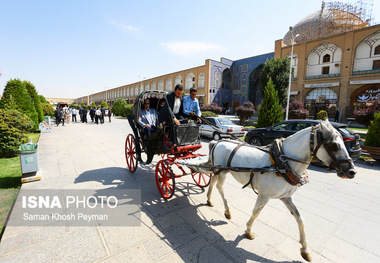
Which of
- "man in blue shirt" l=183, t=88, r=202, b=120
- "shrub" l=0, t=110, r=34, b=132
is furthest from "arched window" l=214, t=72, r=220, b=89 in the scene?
"man in blue shirt" l=183, t=88, r=202, b=120

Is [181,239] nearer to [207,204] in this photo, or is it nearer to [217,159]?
[207,204]

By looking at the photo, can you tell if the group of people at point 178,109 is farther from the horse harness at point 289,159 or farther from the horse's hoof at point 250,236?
the horse's hoof at point 250,236

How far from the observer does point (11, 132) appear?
6406 millimetres

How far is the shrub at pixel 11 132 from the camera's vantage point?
20.7 feet

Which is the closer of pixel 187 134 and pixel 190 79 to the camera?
pixel 187 134

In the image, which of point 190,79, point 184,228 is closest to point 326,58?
point 190,79

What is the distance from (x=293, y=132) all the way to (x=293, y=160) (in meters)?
5.79

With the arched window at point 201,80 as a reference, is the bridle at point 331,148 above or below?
below

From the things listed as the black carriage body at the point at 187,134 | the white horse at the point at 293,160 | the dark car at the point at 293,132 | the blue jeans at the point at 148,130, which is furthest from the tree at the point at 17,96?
the dark car at the point at 293,132

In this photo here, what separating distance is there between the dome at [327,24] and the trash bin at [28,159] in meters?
36.2

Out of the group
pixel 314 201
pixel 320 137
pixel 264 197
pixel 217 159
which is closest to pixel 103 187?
pixel 217 159

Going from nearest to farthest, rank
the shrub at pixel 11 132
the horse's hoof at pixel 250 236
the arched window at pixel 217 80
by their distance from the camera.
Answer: the horse's hoof at pixel 250 236 → the shrub at pixel 11 132 → the arched window at pixel 217 80

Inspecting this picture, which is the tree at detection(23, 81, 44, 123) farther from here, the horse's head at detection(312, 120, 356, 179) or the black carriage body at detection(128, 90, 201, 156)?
the horse's head at detection(312, 120, 356, 179)

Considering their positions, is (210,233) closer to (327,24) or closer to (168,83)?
(327,24)
